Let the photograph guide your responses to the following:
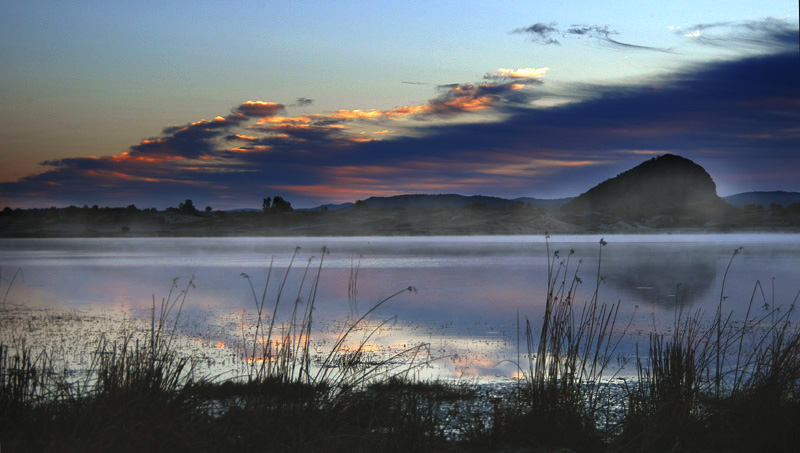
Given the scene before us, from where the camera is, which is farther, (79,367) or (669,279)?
(669,279)

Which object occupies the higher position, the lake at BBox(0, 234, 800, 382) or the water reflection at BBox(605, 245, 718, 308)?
the water reflection at BBox(605, 245, 718, 308)

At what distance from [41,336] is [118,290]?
9.27 m

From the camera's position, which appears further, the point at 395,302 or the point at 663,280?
the point at 663,280

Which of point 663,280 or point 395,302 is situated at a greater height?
point 663,280

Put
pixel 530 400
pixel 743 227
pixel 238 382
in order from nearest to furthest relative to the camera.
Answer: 1. pixel 530 400
2. pixel 238 382
3. pixel 743 227

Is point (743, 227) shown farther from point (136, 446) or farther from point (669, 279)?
point (136, 446)

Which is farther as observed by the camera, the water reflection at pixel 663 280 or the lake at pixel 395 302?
the water reflection at pixel 663 280

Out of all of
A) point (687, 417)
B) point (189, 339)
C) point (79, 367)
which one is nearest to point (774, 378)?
point (687, 417)

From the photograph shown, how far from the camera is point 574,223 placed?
121 metres

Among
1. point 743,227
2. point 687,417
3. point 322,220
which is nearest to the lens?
point 687,417

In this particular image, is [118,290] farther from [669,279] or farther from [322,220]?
[322,220]

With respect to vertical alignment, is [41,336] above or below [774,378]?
below

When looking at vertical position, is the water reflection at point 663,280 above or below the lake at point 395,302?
above

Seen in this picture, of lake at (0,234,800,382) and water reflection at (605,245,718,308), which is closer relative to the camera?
lake at (0,234,800,382)
